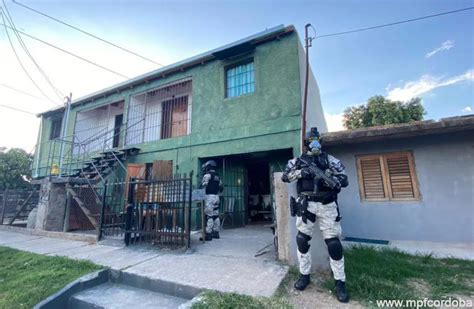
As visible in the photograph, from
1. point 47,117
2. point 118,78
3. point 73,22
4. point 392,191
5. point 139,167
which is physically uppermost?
point 73,22

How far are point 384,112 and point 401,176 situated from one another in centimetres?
1495

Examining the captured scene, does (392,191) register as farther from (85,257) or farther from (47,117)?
(47,117)

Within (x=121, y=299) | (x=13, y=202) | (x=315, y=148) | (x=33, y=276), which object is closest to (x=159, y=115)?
(x=13, y=202)

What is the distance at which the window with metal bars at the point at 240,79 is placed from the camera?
25.0 ft

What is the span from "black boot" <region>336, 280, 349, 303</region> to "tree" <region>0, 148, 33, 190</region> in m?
19.6

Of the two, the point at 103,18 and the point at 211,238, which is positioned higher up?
the point at 103,18

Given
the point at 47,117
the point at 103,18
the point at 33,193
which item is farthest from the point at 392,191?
the point at 47,117

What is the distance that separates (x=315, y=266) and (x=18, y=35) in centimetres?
1296

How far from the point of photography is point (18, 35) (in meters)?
8.75

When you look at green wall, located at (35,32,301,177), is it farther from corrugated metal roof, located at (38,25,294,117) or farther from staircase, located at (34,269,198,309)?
staircase, located at (34,269,198,309)

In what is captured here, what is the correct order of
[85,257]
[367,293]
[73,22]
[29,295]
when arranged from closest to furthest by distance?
[367,293]
[29,295]
[85,257]
[73,22]

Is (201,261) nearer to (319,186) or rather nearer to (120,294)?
(120,294)

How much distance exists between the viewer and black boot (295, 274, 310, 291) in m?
2.86

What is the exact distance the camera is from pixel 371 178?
581cm
